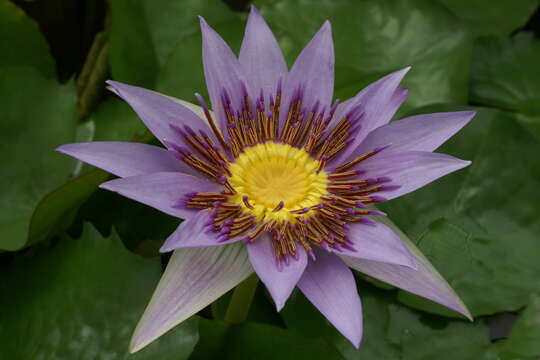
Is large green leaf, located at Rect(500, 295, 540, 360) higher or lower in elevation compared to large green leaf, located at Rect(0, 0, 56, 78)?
lower

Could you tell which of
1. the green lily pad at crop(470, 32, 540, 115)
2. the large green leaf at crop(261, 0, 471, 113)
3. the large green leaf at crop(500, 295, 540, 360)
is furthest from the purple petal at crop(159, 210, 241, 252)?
the green lily pad at crop(470, 32, 540, 115)

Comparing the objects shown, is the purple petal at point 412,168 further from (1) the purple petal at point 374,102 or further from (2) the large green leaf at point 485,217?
(2) the large green leaf at point 485,217

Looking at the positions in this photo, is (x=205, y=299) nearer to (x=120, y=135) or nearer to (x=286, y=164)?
(x=286, y=164)

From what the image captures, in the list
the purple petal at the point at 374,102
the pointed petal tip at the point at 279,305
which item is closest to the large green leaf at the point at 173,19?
the purple petal at the point at 374,102

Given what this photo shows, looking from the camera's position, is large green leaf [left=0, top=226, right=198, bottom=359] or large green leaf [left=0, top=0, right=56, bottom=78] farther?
large green leaf [left=0, top=0, right=56, bottom=78]

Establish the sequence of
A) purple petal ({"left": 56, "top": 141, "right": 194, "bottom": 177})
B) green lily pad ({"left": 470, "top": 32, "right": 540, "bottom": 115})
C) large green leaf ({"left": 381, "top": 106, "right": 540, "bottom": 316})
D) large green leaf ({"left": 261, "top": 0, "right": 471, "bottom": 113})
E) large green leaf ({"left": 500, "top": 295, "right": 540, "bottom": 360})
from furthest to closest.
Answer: green lily pad ({"left": 470, "top": 32, "right": 540, "bottom": 115})
large green leaf ({"left": 261, "top": 0, "right": 471, "bottom": 113})
large green leaf ({"left": 381, "top": 106, "right": 540, "bottom": 316})
large green leaf ({"left": 500, "top": 295, "right": 540, "bottom": 360})
purple petal ({"left": 56, "top": 141, "right": 194, "bottom": 177})

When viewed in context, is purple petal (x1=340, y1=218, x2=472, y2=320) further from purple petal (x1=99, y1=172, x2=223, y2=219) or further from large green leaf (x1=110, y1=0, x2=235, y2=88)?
large green leaf (x1=110, y1=0, x2=235, y2=88)

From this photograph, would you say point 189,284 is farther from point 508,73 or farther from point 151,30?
point 508,73
